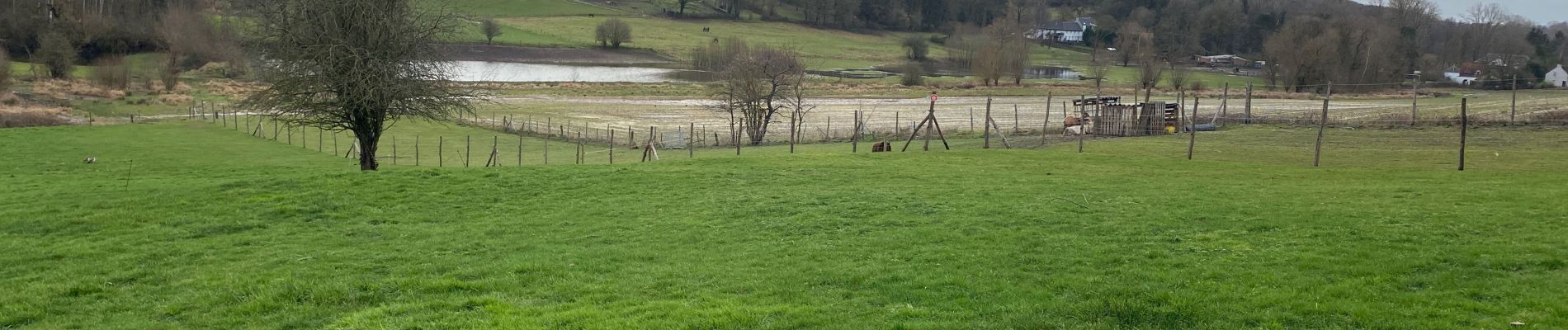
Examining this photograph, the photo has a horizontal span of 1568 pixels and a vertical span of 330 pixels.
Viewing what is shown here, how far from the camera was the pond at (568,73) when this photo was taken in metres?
100

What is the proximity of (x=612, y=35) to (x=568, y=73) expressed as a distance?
3119cm

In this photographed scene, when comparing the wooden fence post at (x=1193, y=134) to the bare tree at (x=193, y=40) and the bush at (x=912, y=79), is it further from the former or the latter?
the bare tree at (x=193, y=40)

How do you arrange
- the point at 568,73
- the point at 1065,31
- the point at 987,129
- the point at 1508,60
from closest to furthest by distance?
the point at 987,129, the point at 1508,60, the point at 568,73, the point at 1065,31

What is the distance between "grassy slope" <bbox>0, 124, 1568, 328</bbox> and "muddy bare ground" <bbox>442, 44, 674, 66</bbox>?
104 metres

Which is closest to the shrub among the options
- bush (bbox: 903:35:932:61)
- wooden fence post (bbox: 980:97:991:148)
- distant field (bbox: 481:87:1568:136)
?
distant field (bbox: 481:87:1568:136)

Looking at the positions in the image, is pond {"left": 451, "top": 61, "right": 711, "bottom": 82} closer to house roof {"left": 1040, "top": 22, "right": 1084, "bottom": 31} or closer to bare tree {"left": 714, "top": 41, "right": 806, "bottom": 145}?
bare tree {"left": 714, "top": 41, "right": 806, "bottom": 145}

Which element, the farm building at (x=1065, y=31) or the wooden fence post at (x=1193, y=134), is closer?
the wooden fence post at (x=1193, y=134)

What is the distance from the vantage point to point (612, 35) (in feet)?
460

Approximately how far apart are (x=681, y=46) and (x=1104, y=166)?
119 meters

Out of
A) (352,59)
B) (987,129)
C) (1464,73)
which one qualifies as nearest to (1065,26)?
(1464,73)

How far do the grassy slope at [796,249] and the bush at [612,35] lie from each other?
380ft

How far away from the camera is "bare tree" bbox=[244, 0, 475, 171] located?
86.2 feet

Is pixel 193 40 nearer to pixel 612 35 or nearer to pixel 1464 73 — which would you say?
pixel 612 35

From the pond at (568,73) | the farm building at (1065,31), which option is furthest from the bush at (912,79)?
the farm building at (1065,31)
